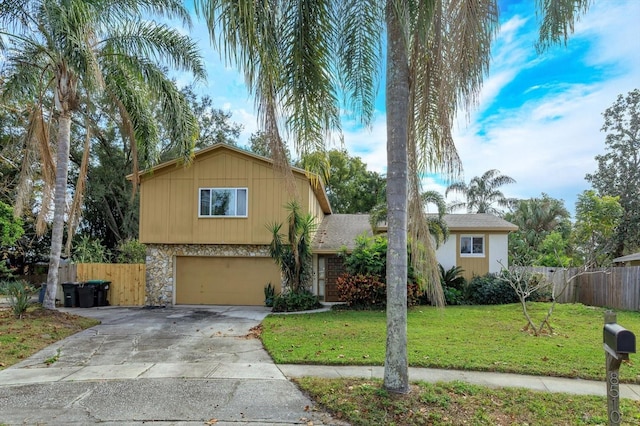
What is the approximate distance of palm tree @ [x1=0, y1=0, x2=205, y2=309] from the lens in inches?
396

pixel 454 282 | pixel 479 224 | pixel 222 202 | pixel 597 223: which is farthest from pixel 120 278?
pixel 597 223

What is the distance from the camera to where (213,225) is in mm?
14180

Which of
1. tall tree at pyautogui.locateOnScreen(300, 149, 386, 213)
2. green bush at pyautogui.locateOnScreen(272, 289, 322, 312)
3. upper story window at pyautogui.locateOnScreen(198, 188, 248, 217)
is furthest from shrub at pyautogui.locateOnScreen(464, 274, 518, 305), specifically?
tall tree at pyautogui.locateOnScreen(300, 149, 386, 213)

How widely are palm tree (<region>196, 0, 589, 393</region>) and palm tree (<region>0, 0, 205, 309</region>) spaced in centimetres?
669

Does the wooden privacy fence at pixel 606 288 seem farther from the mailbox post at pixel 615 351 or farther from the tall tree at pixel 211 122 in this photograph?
the tall tree at pixel 211 122

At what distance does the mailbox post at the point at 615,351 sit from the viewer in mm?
2662

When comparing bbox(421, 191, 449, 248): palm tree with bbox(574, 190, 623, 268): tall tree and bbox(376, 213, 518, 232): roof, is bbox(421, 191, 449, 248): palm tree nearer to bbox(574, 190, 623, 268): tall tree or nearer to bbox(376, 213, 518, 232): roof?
bbox(376, 213, 518, 232): roof

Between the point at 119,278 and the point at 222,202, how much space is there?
4.89m

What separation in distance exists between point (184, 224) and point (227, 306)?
133 inches

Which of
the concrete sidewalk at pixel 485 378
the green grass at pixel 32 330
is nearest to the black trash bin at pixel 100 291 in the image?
the green grass at pixel 32 330

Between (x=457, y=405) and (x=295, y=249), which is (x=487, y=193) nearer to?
(x=295, y=249)

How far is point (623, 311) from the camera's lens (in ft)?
43.0

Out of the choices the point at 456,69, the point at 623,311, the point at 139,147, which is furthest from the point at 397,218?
the point at 623,311

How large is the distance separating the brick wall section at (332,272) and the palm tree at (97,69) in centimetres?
689
